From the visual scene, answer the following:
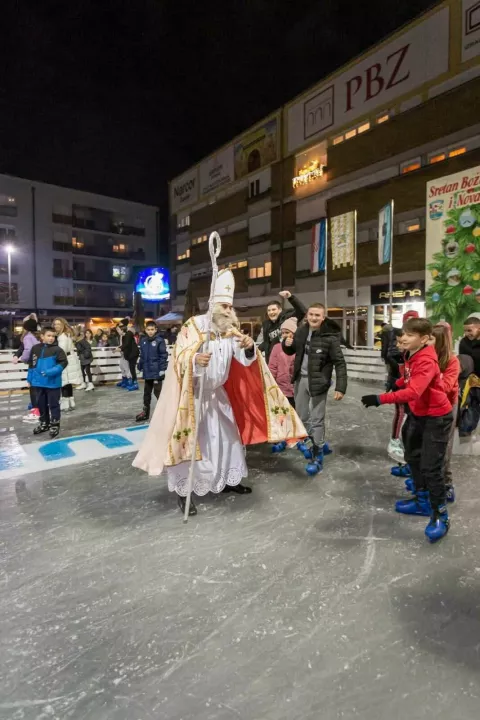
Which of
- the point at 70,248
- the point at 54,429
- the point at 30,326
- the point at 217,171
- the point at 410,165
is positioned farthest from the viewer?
the point at 70,248

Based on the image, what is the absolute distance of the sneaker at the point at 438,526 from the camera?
313cm

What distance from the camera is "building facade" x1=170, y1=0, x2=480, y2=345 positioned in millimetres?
17719

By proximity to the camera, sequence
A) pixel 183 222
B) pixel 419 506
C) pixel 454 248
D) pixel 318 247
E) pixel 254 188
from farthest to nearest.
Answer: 1. pixel 183 222
2. pixel 254 188
3. pixel 318 247
4. pixel 454 248
5. pixel 419 506

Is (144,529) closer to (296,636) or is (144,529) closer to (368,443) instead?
(296,636)

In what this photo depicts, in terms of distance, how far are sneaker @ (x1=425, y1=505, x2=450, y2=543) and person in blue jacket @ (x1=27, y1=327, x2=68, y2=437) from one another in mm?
5225

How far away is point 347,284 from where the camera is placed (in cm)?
2194

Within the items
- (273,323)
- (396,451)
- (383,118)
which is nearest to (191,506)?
(396,451)

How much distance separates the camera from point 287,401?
4.13 meters

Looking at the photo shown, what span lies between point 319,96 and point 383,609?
26.8 meters

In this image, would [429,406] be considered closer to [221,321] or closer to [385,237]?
[221,321]

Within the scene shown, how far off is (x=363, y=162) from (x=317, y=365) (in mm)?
20151

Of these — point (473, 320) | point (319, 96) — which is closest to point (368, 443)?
point (473, 320)

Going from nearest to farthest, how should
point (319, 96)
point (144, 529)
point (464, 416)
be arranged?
point (144, 529), point (464, 416), point (319, 96)

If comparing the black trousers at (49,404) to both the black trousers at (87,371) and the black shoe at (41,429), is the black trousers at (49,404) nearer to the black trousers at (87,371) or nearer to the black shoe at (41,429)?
the black shoe at (41,429)
